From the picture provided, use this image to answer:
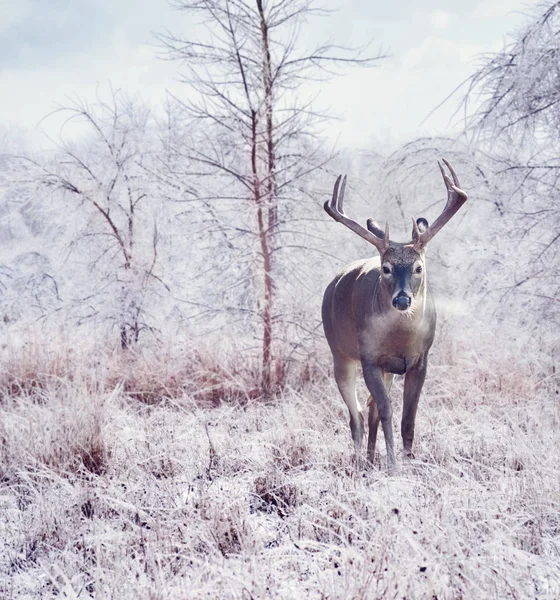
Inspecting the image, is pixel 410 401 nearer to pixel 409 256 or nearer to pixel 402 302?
pixel 402 302

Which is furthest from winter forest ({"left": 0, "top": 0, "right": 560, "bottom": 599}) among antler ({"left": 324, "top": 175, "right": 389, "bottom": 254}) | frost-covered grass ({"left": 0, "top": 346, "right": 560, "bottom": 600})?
antler ({"left": 324, "top": 175, "right": 389, "bottom": 254})

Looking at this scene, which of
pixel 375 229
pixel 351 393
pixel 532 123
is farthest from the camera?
pixel 532 123

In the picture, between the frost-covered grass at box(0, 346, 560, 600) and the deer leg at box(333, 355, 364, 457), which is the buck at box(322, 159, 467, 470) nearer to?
the deer leg at box(333, 355, 364, 457)

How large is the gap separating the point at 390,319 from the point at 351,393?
948 mm

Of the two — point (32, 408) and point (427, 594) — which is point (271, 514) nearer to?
point (427, 594)

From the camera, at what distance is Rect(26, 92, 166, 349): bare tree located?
909 cm

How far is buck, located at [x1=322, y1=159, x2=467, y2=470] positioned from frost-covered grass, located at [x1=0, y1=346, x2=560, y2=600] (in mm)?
346

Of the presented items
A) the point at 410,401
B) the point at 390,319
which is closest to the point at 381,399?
the point at 410,401

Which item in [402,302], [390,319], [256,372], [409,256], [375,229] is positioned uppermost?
[375,229]

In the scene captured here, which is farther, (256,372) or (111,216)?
(111,216)

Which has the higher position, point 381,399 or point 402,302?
point 402,302

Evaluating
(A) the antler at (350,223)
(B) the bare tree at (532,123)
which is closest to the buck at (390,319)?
(A) the antler at (350,223)

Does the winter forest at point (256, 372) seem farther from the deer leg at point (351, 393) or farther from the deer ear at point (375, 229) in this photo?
the deer ear at point (375, 229)

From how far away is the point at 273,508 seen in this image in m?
3.62
